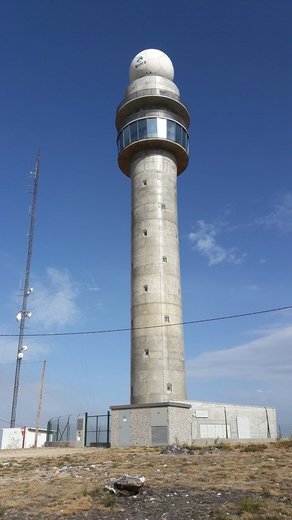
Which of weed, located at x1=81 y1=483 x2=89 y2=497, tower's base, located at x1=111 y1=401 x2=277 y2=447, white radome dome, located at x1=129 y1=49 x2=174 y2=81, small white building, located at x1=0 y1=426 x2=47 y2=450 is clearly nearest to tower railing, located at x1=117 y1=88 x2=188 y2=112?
white radome dome, located at x1=129 y1=49 x2=174 y2=81

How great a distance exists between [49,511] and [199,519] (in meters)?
4.30

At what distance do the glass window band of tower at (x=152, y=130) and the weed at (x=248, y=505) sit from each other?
41307mm

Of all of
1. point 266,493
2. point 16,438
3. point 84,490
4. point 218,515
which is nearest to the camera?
point 218,515

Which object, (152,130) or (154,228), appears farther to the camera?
(152,130)

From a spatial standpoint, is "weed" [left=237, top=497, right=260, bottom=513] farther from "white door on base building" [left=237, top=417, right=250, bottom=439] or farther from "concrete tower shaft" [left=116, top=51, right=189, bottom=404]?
"white door on base building" [left=237, top=417, right=250, bottom=439]

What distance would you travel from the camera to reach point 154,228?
4656 centimetres

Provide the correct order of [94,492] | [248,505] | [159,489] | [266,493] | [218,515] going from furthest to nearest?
[159,489], [94,492], [266,493], [248,505], [218,515]

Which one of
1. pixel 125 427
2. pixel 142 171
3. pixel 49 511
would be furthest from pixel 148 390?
pixel 49 511

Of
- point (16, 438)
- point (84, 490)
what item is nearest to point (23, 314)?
point (16, 438)

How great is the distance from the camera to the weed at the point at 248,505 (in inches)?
479

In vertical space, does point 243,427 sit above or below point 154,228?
below

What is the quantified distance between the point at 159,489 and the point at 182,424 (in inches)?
948

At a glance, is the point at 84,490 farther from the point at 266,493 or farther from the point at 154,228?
the point at 154,228

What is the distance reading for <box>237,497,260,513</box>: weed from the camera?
1216 cm
